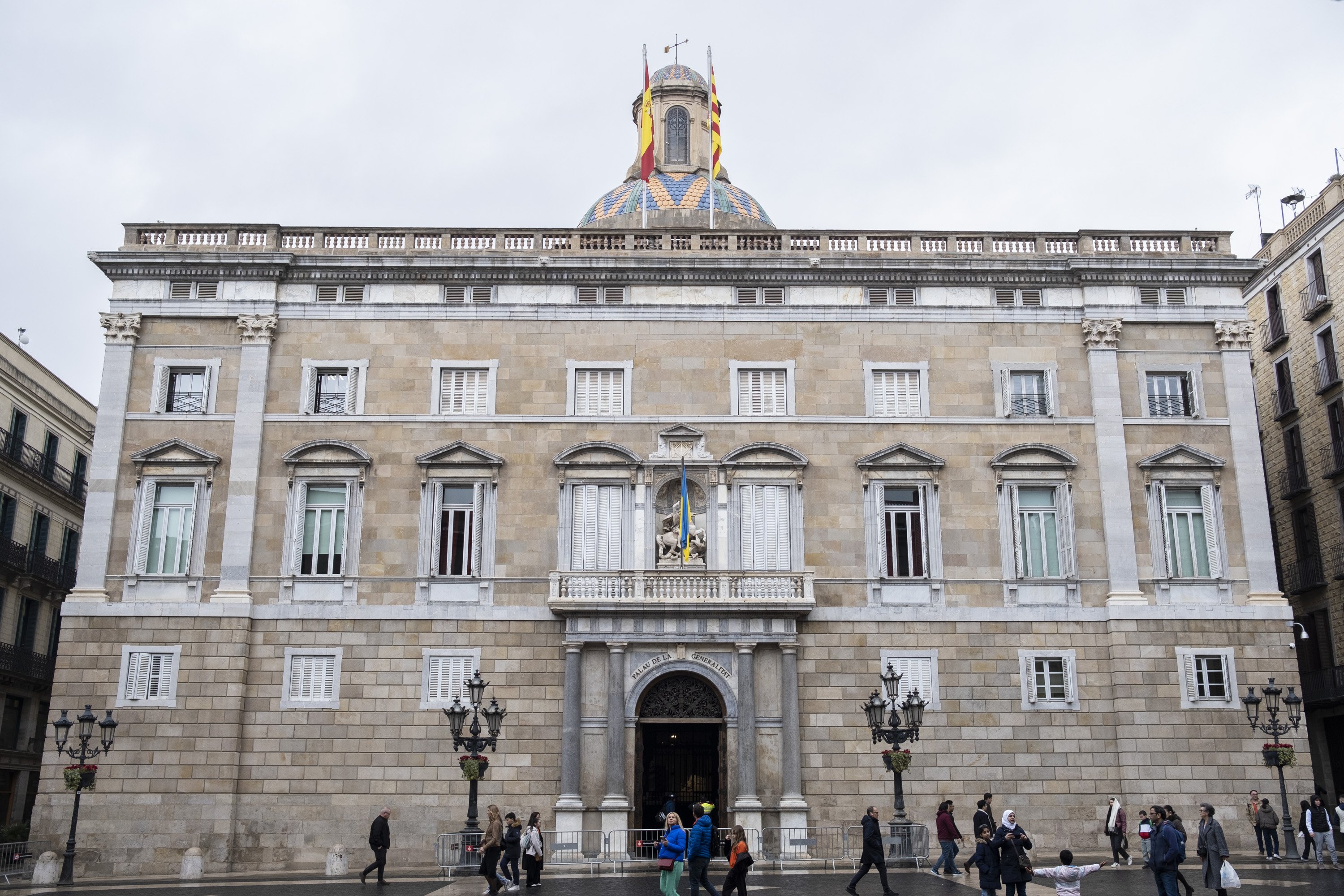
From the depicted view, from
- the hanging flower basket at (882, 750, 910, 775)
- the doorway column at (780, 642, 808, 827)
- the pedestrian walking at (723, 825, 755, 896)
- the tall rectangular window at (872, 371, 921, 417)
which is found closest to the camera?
the pedestrian walking at (723, 825, 755, 896)

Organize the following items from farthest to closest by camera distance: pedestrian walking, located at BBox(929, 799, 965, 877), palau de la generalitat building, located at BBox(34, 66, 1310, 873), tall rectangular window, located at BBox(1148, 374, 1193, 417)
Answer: tall rectangular window, located at BBox(1148, 374, 1193, 417)
palau de la generalitat building, located at BBox(34, 66, 1310, 873)
pedestrian walking, located at BBox(929, 799, 965, 877)

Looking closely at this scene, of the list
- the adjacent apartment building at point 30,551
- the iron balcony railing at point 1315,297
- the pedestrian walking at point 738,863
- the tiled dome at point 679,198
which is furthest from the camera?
the tiled dome at point 679,198

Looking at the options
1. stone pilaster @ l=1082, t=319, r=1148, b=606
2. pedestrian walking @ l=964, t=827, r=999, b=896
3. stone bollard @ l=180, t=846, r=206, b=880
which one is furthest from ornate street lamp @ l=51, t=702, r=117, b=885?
stone pilaster @ l=1082, t=319, r=1148, b=606

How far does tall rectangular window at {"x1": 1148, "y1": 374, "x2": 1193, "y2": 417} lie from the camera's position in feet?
109

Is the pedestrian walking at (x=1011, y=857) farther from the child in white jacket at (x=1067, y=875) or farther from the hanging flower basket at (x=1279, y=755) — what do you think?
the hanging flower basket at (x=1279, y=755)

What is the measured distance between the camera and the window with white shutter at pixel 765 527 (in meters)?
32.0

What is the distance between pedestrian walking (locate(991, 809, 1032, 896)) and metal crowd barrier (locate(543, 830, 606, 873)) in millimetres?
13038

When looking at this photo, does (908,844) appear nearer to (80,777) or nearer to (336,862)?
(336,862)

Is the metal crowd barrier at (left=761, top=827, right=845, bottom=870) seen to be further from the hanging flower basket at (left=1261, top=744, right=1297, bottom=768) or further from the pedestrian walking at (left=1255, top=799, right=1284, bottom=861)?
the hanging flower basket at (left=1261, top=744, right=1297, bottom=768)

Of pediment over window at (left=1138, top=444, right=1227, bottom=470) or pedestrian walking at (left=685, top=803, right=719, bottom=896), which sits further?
pediment over window at (left=1138, top=444, right=1227, bottom=470)

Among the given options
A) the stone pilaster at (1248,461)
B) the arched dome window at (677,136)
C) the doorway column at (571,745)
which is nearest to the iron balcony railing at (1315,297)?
the stone pilaster at (1248,461)

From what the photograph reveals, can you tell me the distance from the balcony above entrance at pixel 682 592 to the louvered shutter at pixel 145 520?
10.4 metres

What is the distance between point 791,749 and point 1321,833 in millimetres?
11698

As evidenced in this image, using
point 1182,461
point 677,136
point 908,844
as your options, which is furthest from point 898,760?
point 677,136
